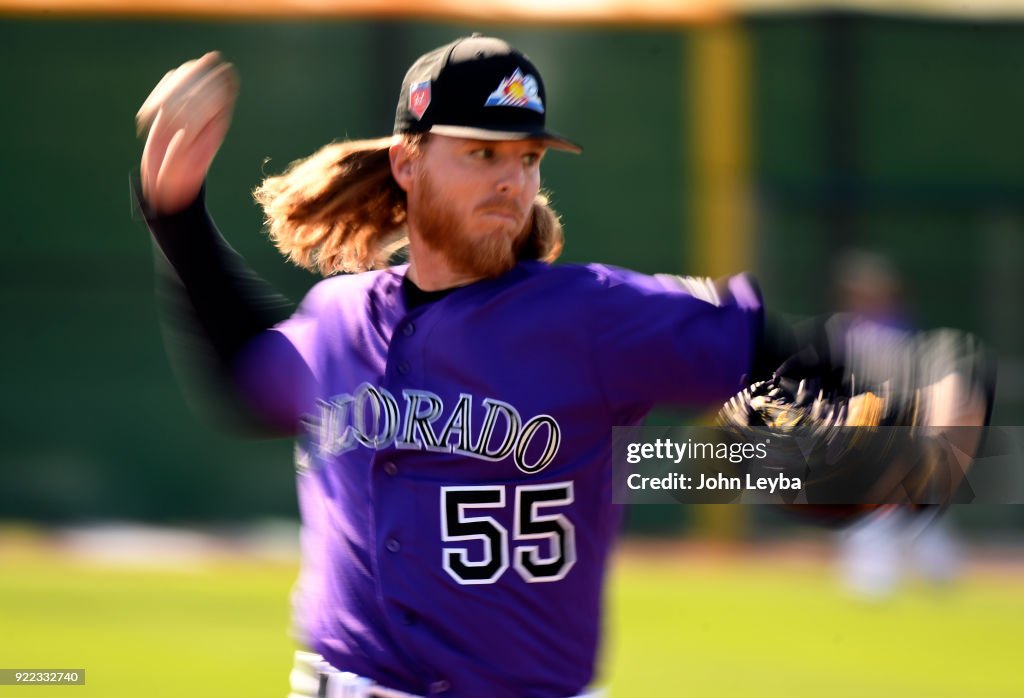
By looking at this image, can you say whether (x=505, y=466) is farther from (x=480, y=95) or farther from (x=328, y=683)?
(x=480, y=95)

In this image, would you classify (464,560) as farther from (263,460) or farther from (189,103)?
(263,460)

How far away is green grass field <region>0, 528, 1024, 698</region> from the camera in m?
6.62

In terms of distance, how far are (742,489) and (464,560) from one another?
20.1 inches

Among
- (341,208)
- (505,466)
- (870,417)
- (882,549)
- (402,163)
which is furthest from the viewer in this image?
(882,549)

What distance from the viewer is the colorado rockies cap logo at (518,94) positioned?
2.69 meters

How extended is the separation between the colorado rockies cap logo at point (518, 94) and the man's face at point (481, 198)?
0.07 metres

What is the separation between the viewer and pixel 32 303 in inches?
471

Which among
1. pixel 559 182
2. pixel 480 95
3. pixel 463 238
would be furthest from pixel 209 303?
pixel 559 182

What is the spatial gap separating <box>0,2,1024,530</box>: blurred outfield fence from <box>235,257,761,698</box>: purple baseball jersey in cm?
912

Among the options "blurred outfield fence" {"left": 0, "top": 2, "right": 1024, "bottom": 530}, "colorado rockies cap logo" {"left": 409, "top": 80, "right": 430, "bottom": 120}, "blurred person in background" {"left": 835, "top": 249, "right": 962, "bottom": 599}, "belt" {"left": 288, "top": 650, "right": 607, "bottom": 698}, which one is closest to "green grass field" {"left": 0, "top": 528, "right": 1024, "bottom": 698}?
"blurred person in background" {"left": 835, "top": 249, "right": 962, "bottom": 599}

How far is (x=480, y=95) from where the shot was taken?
270 cm

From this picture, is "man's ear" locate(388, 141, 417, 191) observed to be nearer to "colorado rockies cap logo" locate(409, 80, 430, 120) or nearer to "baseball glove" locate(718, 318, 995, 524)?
"colorado rockies cap logo" locate(409, 80, 430, 120)

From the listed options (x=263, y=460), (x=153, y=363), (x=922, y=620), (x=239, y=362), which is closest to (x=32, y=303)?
(x=153, y=363)

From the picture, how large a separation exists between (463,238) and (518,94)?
28 centimetres
